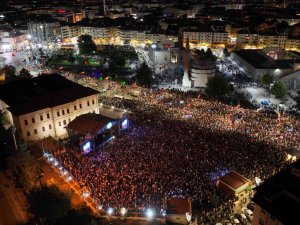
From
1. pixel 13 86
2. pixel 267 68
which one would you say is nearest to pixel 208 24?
pixel 267 68

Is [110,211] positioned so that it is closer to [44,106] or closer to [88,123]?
[88,123]

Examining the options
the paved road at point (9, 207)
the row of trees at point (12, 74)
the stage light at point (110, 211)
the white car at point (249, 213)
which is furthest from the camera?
the row of trees at point (12, 74)

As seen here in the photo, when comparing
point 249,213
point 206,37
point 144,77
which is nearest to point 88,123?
point 249,213

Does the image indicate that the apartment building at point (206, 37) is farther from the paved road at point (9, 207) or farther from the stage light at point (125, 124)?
the paved road at point (9, 207)

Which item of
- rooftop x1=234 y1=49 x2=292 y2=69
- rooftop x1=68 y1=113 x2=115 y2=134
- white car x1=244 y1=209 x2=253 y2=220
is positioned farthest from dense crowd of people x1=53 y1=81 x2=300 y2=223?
rooftop x1=234 y1=49 x2=292 y2=69

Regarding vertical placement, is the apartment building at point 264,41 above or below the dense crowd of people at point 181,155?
above

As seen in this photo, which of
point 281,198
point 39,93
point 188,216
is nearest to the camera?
point 281,198

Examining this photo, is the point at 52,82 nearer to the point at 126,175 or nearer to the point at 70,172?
the point at 70,172

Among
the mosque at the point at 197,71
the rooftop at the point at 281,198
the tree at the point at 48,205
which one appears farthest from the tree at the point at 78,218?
the mosque at the point at 197,71
